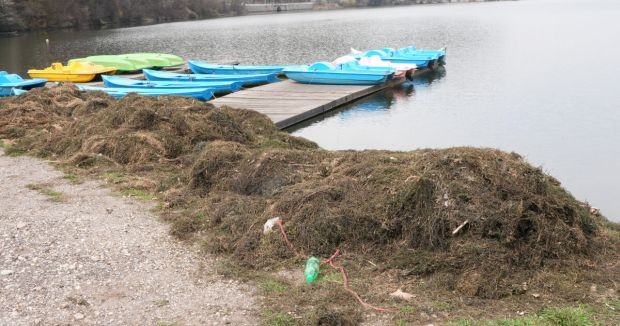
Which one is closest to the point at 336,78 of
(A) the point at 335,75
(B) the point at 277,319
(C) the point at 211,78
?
(A) the point at 335,75

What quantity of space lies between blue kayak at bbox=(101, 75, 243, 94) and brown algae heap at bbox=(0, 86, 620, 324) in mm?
11503

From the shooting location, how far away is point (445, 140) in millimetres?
17078

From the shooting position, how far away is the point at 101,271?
6508 mm

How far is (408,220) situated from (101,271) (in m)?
3.71

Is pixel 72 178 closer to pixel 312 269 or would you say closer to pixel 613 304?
pixel 312 269

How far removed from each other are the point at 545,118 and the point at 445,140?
4.54m

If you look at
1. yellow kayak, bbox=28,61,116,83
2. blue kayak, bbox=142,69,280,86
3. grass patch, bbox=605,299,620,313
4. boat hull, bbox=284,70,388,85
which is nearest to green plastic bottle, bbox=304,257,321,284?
grass patch, bbox=605,299,620,313

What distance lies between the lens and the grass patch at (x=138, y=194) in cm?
925

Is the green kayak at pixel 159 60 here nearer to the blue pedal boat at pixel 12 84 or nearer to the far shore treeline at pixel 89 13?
the blue pedal boat at pixel 12 84

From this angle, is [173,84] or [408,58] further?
[408,58]

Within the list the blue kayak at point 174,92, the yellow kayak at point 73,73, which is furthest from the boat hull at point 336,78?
the yellow kayak at point 73,73

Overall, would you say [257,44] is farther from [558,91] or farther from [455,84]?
[558,91]

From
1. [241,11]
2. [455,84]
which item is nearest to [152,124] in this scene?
[455,84]

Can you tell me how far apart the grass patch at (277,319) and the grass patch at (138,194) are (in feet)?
14.9
